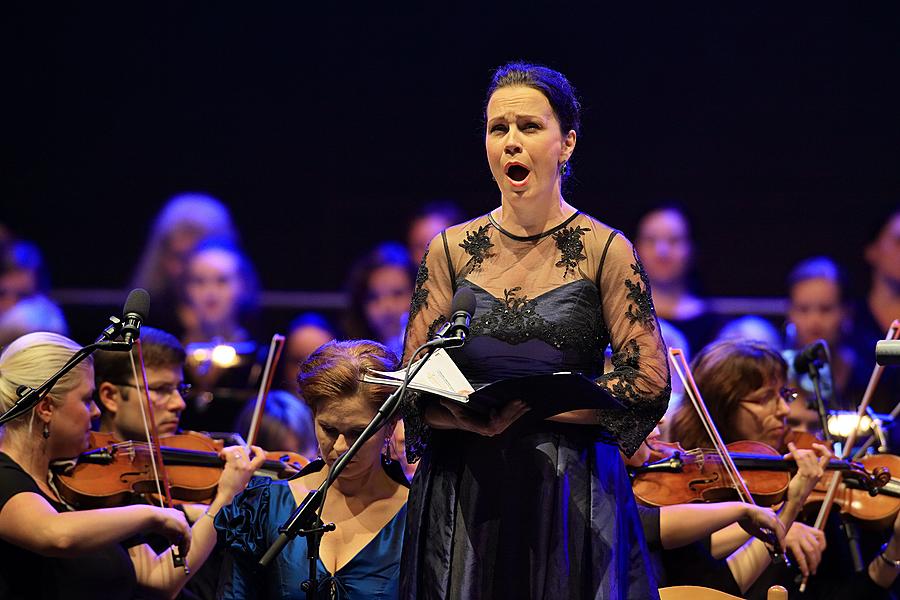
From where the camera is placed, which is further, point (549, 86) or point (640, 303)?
point (549, 86)

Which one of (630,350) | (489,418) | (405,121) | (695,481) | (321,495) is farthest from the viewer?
(405,121)

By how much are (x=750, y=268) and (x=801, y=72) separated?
1.09 m

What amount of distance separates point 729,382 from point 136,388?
1915 millimetres

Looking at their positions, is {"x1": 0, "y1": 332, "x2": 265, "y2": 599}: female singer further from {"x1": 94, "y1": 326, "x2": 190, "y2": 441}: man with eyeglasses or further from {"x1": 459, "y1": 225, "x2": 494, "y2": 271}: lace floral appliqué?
{"x1": 459, "y1": 225, "x2": 494, "y2": 271}: lace floral appliqué

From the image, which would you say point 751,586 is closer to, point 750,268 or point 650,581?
point 650,581

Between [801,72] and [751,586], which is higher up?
[801,72]

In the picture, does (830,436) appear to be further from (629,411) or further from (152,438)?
(152,438)

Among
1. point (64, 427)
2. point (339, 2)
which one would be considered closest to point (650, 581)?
point (64, 427)

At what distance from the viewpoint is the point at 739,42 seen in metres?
6.36

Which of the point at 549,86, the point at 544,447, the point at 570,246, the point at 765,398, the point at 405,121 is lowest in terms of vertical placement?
the point at 544,447

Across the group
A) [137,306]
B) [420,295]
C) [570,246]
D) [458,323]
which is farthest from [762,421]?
[137,306]

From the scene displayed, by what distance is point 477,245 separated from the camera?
255 cm

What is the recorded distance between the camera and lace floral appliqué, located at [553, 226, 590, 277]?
97.5 inches

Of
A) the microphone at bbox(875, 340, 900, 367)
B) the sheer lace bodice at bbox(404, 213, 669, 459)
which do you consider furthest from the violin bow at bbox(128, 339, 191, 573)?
the microphone at bbox(875, 340, 900, 367)
